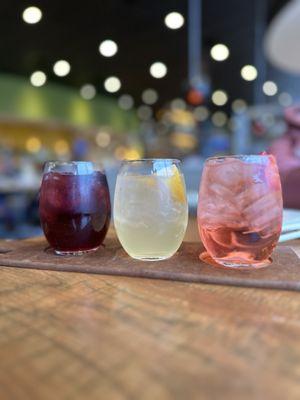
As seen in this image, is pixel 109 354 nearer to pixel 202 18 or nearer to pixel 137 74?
pixel 202 18

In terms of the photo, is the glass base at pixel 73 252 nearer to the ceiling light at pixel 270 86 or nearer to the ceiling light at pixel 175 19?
the ceiling light at pixel 175 19

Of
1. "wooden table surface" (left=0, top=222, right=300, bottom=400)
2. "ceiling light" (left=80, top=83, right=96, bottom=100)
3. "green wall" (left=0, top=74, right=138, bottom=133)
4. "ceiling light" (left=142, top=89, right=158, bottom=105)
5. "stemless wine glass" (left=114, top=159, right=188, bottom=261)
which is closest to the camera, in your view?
"wooden table surface" (left=0, top=222, right=300, bottom=400)

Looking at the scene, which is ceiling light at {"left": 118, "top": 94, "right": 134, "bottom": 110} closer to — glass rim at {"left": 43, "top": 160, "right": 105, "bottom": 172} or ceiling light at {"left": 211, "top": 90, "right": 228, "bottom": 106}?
ceiling light at {"left": 211, "top": 90, "right": 228, "bottom": 106}

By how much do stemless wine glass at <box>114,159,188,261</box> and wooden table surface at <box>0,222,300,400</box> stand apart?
13 cm

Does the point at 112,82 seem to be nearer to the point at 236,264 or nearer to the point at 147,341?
the point at 236,264

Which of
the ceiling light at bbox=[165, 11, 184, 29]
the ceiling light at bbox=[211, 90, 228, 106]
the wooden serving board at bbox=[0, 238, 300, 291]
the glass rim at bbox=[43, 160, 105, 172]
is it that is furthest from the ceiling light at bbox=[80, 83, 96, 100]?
the wooden serving board at bbox=[0, 238, 300, 291]

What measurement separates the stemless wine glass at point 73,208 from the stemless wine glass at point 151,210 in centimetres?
6

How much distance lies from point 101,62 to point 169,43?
4.58ft

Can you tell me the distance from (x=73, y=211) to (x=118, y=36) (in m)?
5.87

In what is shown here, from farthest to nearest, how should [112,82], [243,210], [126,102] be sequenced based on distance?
[126,102] → [112,82] → [243,210]

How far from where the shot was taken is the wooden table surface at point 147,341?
30 centimetres

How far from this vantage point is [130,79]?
28.0ft

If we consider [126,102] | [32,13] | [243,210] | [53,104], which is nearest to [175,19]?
[32,13]

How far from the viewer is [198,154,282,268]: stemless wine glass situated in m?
0.62
